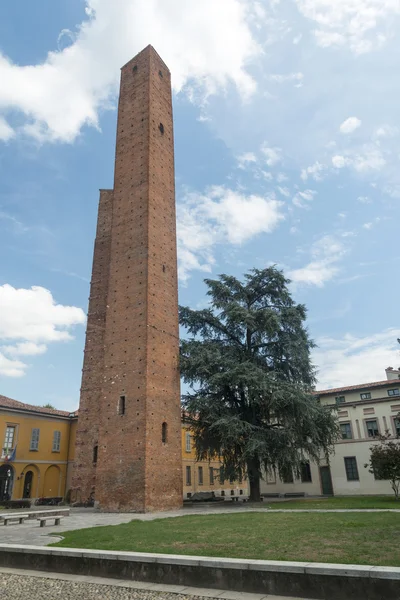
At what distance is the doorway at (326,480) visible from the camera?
28.1m

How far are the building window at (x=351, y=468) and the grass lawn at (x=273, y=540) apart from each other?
59.9 ft

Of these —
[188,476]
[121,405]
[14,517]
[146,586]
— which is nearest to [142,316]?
[121,405]

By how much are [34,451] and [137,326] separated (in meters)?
15.8

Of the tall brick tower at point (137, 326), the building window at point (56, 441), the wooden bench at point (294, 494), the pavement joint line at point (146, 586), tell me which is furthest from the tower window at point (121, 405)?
the wooden bench at point (294, 494)

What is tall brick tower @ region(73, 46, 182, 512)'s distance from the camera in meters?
17.6

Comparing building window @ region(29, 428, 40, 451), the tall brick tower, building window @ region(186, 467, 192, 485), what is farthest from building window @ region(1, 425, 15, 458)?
building window @ region(186, 467, 192, 485)

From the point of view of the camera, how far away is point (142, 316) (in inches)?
758

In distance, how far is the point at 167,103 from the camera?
25797 mm

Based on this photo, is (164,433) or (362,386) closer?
(164,433)

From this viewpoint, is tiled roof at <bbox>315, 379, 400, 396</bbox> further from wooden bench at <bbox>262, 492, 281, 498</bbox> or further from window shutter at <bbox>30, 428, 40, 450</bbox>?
window shutter at <bbox>30, 428, 40, 450</bbox>

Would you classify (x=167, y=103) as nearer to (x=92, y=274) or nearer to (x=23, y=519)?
(x=92, y=274)

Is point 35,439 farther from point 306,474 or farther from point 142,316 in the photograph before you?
point 306,474

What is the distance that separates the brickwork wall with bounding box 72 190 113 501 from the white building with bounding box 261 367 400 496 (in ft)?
35.9

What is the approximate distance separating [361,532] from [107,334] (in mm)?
14358
